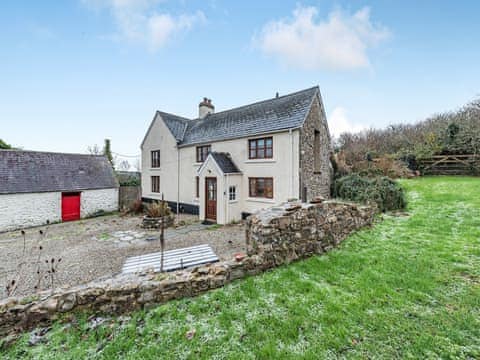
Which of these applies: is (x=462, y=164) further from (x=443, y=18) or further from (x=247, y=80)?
(x=247, y=80)

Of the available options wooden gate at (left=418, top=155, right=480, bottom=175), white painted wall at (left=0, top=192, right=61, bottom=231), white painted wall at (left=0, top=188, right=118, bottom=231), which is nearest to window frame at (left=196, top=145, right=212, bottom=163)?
white painted wall at (left=0, top=188, right=118, bottom=231)

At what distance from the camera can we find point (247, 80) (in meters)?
15.2

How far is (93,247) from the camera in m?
8.20

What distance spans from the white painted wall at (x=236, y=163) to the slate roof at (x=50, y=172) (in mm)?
3797

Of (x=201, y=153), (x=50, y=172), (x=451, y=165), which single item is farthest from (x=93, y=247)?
(x=451, y=165)

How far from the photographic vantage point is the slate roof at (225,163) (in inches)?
472

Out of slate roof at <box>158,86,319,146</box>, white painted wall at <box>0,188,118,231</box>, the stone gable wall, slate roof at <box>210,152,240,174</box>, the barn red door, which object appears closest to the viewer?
the stone gable wall

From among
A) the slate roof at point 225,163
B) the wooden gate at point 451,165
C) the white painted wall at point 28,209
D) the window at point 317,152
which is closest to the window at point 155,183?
the white painted wall at point 28,209

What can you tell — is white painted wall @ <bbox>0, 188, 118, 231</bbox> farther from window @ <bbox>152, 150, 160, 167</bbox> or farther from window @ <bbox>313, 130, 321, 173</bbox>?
window @ <bbox>313, 130, 321, 173</bbox>

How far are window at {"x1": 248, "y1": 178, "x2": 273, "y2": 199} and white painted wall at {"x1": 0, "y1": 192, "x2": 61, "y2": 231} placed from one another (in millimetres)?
14408

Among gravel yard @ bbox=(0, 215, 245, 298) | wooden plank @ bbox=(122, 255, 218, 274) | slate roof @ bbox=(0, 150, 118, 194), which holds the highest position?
slate roof @ bbox=(0, 150, 118, 194)

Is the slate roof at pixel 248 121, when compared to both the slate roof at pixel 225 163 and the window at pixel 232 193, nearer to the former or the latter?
the slate roof at pixel 225 163

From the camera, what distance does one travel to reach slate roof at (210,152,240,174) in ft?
39.3

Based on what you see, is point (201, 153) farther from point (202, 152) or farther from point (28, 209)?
point (28, 209)
